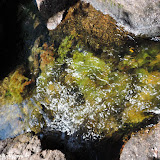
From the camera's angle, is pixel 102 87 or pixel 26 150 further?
pixel 102 87

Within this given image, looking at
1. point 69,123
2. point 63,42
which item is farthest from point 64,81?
point 63,42

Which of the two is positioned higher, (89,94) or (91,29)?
(91,29)

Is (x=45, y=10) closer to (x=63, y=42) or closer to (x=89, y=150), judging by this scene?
(x=63, y=42)

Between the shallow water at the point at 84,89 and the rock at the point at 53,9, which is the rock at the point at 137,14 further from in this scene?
the rock at the point at 53,9

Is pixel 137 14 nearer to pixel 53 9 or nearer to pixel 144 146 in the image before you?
pixel 53 9

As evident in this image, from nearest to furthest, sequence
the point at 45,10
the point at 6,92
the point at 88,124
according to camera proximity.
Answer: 1. the point at 88,124
2. the point at 6,92
3. the point at 45,10

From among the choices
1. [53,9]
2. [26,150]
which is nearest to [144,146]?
[26,150]
